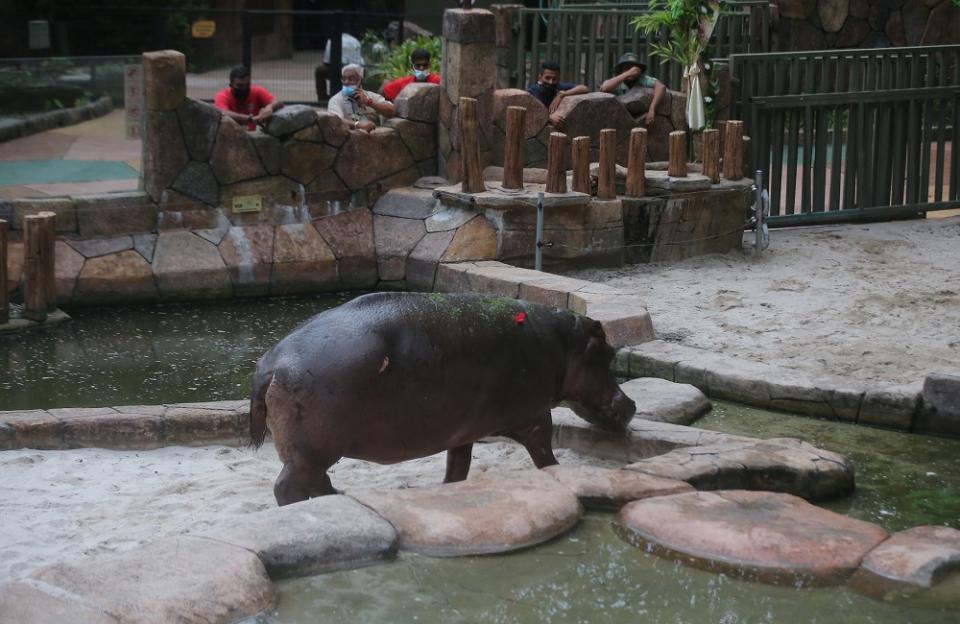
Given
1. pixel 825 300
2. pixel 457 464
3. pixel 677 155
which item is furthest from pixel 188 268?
pixel 457 464

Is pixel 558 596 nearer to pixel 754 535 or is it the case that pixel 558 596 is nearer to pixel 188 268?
pixel 754 535

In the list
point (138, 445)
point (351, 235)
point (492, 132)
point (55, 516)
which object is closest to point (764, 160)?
point (492, 132)

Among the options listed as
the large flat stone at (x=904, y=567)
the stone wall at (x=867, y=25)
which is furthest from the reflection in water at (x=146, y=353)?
the stone wall at (x=867, y=25)

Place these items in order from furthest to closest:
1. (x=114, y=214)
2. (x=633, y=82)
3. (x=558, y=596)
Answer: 1. (x=633, y=82)
2. (x=114, y=214)
3. (x=558, y=596)

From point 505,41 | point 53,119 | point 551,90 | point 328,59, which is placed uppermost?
point 505,41

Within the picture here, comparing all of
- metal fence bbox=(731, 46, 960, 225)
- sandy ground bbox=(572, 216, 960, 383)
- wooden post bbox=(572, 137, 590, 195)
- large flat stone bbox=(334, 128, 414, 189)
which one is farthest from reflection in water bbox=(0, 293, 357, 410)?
metal fence bbox=(731, 46, 960, 225)

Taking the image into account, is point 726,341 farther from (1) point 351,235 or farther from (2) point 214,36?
(2) point 214,36

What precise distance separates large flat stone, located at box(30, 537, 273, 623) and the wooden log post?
7119 millimetres

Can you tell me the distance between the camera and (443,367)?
5.82 metres

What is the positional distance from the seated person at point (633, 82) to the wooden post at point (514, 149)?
8.36 ft

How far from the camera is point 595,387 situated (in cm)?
657

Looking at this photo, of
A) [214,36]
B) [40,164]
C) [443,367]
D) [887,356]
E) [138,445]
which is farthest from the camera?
[214,36]

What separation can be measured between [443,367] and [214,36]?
14.5m

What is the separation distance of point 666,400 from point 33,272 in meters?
4.97
